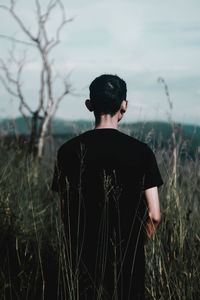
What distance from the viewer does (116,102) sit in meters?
2.42

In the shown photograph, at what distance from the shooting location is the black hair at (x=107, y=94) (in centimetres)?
241

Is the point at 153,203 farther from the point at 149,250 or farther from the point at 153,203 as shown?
the point at 149,250

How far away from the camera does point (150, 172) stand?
2.38m

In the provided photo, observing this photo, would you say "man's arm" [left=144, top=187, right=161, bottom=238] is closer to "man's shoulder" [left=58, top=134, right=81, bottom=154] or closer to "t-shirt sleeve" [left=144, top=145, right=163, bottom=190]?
"t-shirt sleeve" [left=144, top=145, right=163, bottom=190]

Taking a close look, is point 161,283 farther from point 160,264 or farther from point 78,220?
point 78,220

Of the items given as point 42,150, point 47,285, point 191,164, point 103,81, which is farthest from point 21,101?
point 103,81

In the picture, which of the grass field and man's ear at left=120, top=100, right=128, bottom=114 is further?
the grass field

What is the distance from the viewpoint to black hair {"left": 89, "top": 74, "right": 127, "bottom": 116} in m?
2.41

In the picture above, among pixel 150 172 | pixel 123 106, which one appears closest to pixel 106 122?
pixel 123 106

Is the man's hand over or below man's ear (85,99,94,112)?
below

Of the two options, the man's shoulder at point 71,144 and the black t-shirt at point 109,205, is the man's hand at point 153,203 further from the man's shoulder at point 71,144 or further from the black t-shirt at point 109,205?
the man's shoulder at point 71,144

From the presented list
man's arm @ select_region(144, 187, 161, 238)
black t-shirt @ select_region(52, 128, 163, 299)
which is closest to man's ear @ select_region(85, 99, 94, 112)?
black t-shirt @ select_region(52, 128, 163, 299)

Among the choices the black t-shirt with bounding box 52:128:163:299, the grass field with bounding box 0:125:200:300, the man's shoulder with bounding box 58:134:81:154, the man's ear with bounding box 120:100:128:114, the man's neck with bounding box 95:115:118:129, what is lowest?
the grass field with bounding box 0:125:200:300

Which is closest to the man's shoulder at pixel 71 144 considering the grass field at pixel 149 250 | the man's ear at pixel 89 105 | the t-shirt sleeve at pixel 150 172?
the man's ear at pixel 89 105
